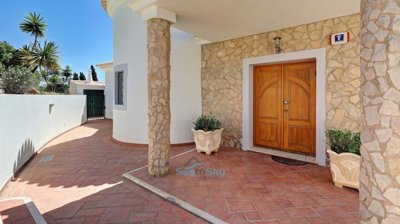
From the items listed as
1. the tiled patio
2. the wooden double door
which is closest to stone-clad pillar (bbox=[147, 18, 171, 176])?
the tiled patio

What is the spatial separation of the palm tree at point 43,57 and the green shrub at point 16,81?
13620 millimetres

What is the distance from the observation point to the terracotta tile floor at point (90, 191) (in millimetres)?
2938

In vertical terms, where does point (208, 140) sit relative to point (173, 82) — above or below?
below

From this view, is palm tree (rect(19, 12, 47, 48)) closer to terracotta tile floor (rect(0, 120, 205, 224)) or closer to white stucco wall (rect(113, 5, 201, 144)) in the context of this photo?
white stucco wall (rect(113, 5, 201, 144))

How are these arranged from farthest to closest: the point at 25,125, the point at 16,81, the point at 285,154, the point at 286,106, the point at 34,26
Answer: the point at 34,26, the point at 16,81, the point at 286,106, the point at 285,154, the point at 25,125

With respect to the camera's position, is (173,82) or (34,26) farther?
(34,26)

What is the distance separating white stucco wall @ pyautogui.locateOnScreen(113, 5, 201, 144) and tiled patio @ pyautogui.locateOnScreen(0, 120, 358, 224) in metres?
1.70

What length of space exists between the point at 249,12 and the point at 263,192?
3.45 metres

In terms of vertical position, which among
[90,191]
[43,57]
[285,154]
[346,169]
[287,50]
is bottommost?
[90,191]

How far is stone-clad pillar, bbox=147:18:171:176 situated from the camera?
417 centimetres

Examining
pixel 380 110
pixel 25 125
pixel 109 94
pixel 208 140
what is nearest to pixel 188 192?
pixel 208 140

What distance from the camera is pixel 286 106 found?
571 cm

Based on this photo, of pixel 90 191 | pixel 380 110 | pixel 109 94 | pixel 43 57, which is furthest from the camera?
pixel 43 57

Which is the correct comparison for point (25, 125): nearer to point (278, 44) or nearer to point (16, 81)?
point (16, 81)
